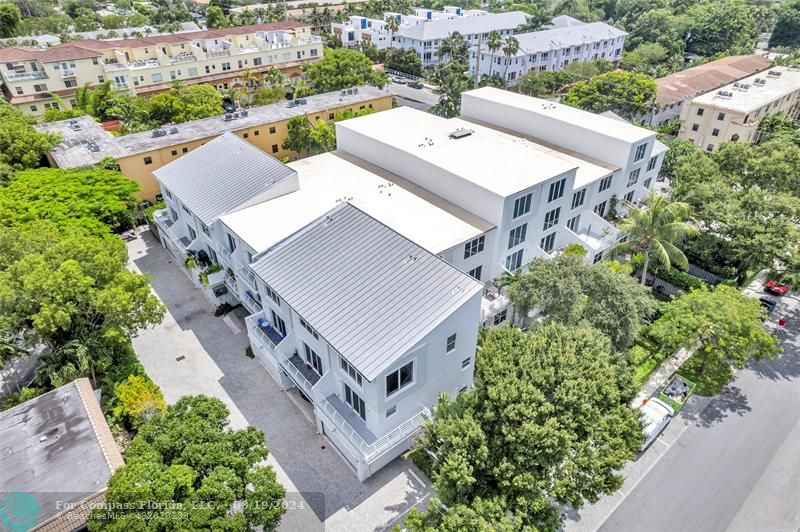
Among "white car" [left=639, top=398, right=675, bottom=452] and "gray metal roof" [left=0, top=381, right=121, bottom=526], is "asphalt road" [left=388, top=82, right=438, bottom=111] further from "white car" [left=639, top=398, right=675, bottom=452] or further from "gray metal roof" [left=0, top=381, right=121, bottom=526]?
"gray metal roof" [left=0, top=381, right=121, bottom=526]

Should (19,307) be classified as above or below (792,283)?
above

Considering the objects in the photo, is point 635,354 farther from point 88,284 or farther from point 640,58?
point 640,58

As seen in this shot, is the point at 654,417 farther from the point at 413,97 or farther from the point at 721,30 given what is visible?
the point at 721,30

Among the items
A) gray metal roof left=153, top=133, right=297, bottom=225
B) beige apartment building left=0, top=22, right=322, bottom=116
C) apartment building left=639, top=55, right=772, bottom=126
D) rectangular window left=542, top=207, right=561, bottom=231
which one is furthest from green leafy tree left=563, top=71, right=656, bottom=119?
gray metal roof left=153, top=133, right=297, bottom=225

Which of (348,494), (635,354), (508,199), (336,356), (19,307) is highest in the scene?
(508,199)

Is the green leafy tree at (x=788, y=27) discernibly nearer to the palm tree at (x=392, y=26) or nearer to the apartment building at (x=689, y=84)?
the apartment building at (x=689, y=84)

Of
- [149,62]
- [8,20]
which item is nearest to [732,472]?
[149,62]

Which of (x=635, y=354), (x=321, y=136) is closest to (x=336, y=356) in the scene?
(x=635, y=354)
